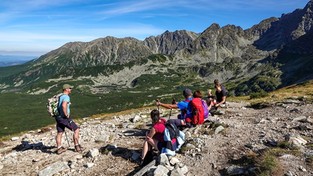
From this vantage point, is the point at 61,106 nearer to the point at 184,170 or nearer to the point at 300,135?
the point at 184,170

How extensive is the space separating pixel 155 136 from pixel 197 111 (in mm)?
4509

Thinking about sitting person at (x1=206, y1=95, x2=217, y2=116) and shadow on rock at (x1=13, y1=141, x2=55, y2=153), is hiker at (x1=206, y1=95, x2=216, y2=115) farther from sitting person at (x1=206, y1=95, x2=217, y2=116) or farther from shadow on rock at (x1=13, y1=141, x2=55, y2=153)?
shadow on rock at (x1=13, y1=141, x2=55, y2=153)

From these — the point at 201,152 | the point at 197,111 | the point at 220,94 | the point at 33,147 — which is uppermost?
the point at 220,94

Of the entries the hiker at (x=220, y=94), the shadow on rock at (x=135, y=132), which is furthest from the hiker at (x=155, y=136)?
the hiker at (x=220, y=94)

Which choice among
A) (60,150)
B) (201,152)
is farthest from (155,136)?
(60,150)

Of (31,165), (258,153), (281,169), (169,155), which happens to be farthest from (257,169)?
(31,165)

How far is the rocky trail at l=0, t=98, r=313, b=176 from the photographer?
13.0 meters

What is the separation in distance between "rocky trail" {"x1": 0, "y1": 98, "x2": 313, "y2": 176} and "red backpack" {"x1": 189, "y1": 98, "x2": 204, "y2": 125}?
1.38 ft

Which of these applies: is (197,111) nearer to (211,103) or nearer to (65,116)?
(211,103)

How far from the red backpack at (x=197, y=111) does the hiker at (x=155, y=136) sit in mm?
3830

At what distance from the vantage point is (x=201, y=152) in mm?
15188

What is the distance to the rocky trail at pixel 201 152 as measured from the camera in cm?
1301

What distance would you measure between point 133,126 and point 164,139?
10.4m

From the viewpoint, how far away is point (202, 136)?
57.8ft
